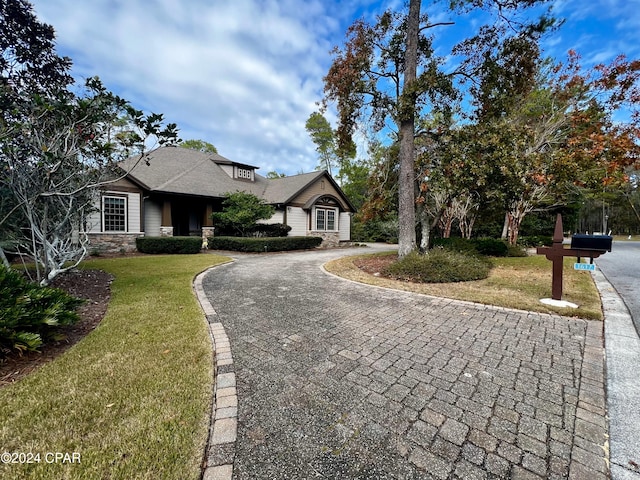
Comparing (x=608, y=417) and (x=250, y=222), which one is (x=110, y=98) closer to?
(x=608, y=417)

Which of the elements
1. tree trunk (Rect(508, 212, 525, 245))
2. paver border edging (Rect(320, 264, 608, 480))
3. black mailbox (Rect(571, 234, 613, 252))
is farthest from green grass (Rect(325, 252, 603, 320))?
tree trunk (Rect(508, 212, 525, 245))

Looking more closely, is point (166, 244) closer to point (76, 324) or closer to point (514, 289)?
point (76, 324)

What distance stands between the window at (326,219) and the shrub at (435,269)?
1169 cm

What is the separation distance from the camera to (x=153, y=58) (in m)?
9.02

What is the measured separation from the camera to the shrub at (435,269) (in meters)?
7.46

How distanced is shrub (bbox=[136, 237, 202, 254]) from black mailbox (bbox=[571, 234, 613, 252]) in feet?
43.3

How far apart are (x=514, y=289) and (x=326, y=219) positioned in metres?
14.4

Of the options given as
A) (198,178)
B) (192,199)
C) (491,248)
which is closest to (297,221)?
(192,199)

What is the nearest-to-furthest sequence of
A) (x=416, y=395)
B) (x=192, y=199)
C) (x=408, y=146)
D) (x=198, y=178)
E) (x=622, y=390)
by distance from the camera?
(x=416, y=395), (x=622, y=390), (x=408, y=146), (x=192, y=199), (x=198, y=178)

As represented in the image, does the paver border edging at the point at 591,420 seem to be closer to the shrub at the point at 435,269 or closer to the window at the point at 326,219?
the shrub at the point at 435,269

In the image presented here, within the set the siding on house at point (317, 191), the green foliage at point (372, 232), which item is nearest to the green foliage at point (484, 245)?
the siding on house at point (317, 191)

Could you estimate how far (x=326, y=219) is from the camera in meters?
20.1

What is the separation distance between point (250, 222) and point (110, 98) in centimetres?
1003

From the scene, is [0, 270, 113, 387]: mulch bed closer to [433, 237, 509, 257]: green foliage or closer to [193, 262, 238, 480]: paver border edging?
[193, 262, 238, 480]: paver border edging
